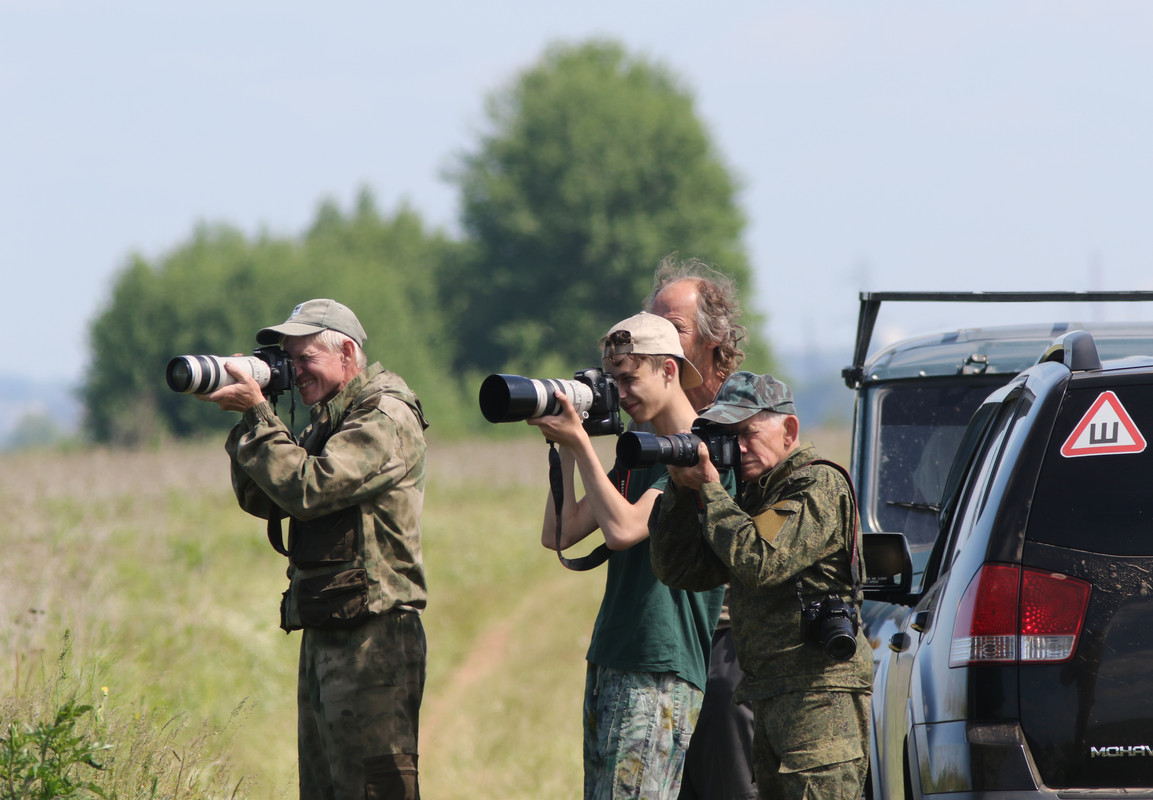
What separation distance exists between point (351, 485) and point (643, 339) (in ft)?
3.16

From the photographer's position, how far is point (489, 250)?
60.4m

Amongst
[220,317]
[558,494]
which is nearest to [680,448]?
[558,494]

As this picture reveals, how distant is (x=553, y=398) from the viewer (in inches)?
144

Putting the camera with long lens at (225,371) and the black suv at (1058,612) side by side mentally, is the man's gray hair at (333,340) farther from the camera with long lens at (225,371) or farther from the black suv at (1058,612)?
the black suv at (1058,612)

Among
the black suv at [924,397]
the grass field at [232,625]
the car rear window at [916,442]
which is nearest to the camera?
the black suv at [924,397]

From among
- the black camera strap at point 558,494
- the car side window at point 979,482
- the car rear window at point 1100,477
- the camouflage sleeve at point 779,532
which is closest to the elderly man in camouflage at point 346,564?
the black camera strap at point 558,494

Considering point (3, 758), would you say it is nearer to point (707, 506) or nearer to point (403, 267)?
point (707, 506)

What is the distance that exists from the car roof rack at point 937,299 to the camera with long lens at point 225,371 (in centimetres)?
286

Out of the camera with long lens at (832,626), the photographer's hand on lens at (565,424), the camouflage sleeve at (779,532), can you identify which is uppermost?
the photographer's hand on lens at (565,424)

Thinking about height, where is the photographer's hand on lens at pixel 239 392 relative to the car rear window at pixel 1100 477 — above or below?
above

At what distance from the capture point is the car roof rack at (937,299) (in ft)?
19.3

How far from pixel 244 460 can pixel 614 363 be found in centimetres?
112

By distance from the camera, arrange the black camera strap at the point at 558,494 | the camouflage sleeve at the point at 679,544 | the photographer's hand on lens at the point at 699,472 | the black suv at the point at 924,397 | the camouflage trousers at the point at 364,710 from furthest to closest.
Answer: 1. the black suv at the point at 924,397
2. the camouflage trousers at the point at 364,710
3. the black camera strap at the point at 558,494
4. the camouflage sleeve at the point at 679,544
5. the photographer's hand on lens at the point at 699,472

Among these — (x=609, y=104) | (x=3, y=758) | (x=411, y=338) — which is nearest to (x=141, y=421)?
(x=411, y=338)
